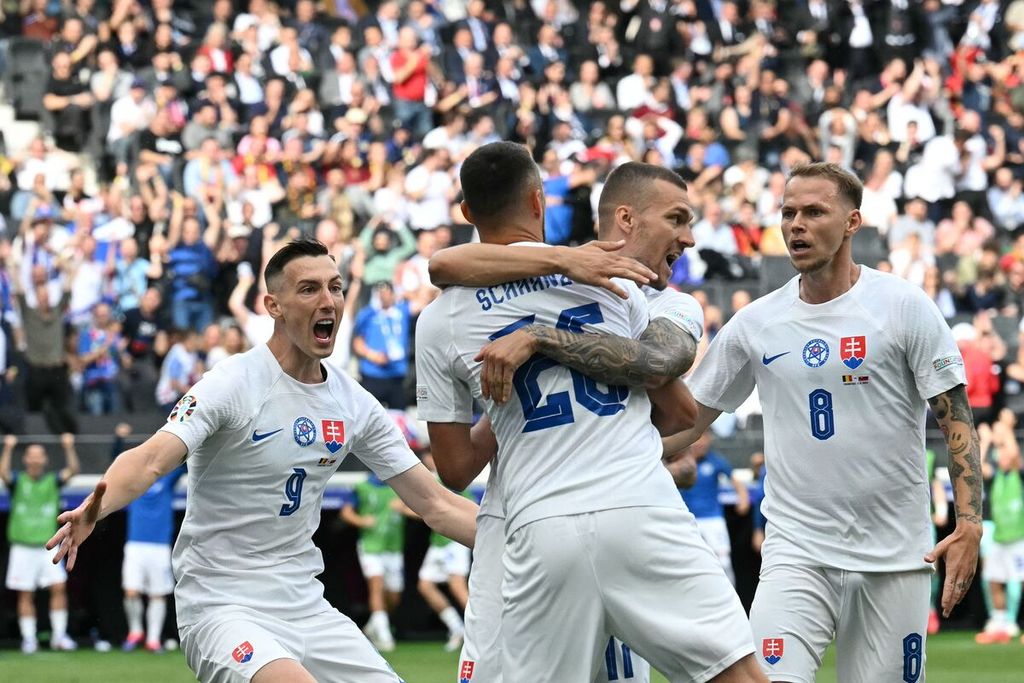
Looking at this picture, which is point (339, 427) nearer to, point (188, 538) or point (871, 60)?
point (188, 538)

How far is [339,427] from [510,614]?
187 centimetres

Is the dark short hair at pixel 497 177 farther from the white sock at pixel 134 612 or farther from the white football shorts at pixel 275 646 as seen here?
the white sock at pixel 134 612

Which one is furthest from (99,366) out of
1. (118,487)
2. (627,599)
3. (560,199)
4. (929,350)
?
(627,599)

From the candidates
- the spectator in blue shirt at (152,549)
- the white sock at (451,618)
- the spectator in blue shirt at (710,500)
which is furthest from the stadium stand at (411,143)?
the white sock at (451,618)

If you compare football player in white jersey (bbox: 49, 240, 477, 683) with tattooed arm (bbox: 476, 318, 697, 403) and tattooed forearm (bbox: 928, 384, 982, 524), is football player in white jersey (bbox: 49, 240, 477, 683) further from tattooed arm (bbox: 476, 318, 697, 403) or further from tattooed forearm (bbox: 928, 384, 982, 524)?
tattooed forearm (bbox: 928, 384, 982, 524)

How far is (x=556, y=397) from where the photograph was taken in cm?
537

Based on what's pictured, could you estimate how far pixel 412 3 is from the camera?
2434 cm

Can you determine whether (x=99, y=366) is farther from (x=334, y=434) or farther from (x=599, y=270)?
(x=599, y=270)

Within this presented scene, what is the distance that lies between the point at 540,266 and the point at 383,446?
2031mm

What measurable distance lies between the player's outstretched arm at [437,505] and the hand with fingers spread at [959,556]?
190cm

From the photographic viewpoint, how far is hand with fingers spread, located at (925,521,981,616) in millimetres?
6227

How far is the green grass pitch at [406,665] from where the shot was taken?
13617 mm

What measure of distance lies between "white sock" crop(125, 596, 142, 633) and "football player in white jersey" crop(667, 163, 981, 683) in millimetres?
10433

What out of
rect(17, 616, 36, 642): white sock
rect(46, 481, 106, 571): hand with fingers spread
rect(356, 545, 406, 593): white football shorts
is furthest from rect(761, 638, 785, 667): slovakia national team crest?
rect(17, 616, 36, 642): white sock
